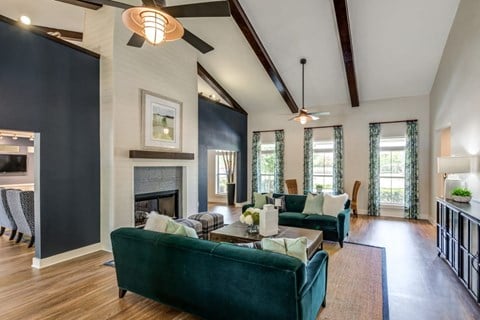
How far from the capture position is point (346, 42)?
17.5 ft

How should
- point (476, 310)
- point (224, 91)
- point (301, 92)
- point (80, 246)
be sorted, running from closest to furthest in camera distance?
point (476, 310), point (80, 246), point (301, 92), point (224, 91)

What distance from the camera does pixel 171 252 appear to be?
7.90 feet

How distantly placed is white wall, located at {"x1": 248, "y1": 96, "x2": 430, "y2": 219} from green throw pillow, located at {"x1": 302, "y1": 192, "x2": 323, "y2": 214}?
9.92ft

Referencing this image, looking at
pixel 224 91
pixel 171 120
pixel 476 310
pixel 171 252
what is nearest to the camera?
pixel 171 252

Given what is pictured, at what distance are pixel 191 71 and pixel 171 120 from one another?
4.93 ft

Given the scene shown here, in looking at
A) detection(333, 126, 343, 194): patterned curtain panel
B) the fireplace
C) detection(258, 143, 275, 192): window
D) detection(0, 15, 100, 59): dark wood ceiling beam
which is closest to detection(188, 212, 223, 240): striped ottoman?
the fireplace

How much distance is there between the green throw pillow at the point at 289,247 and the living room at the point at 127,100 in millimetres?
1426

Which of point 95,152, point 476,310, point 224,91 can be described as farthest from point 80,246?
point 224,91

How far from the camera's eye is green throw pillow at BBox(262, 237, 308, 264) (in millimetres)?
2145

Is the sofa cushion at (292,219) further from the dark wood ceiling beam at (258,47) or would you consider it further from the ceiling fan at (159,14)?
the ceiling fan at (159,14)

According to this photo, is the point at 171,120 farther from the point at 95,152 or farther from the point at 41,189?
the point at 41,189

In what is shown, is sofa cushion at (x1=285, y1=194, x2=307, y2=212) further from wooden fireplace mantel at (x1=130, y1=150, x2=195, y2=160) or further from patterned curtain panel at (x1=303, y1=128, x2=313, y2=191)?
patterned curtain panel at (x1=303, y1=128, x2=313, y2=191)

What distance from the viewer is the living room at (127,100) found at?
3.77 m

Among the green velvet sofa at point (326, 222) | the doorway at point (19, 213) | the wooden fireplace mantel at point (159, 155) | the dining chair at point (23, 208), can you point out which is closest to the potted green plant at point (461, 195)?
the green velvet sofa at point (326, 222)
